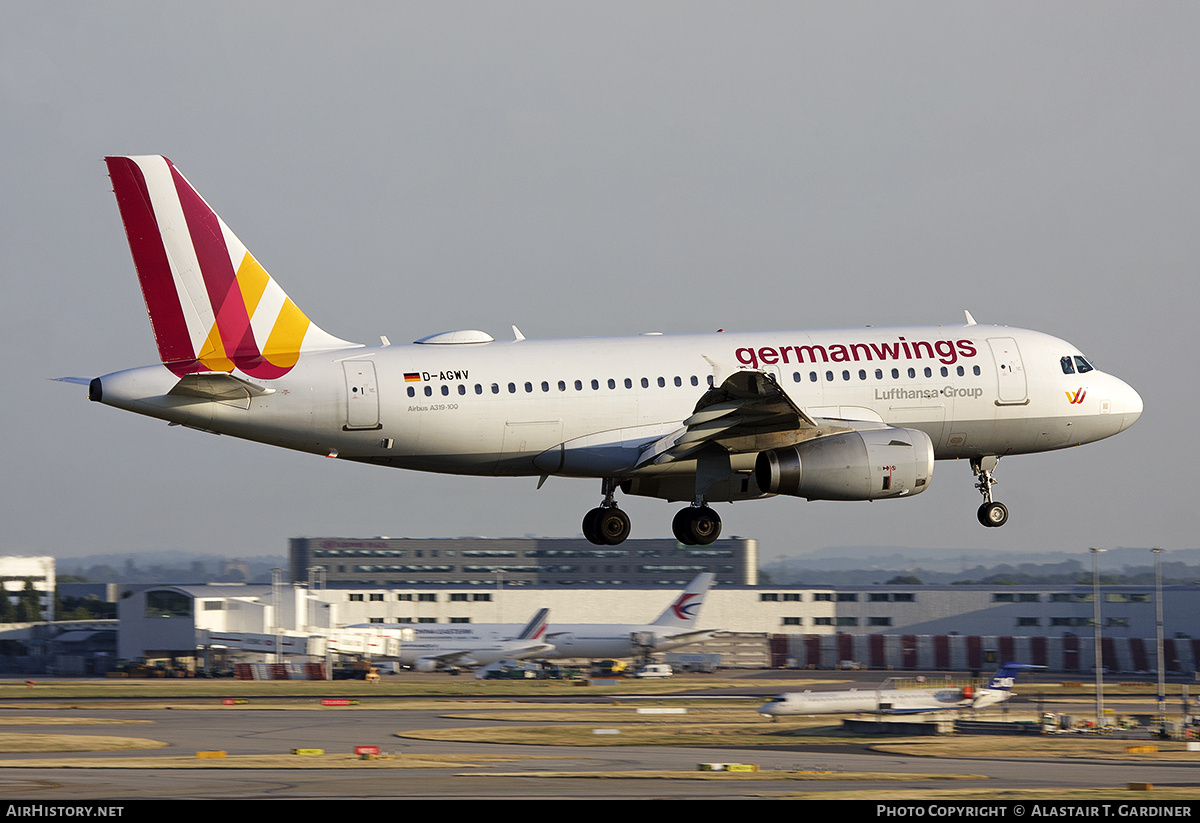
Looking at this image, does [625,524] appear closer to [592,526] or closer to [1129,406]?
[592,526]

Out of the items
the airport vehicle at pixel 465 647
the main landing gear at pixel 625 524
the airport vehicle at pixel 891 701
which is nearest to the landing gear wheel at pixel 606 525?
the main landing gear at pixel 625 524

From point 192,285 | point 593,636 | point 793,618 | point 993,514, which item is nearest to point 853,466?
point 993,514

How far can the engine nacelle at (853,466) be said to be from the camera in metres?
41.2

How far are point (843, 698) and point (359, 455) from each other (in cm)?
4286

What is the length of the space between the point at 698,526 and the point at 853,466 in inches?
197

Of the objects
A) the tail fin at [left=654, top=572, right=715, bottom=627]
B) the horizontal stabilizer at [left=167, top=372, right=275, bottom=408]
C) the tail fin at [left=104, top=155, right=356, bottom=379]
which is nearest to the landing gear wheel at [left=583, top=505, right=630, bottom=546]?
the tail fin at [left=104, top=155, right=356, bottom=379]

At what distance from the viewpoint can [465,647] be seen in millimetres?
113188

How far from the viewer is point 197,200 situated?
4138 cm

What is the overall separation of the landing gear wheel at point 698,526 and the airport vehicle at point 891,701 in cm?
3121

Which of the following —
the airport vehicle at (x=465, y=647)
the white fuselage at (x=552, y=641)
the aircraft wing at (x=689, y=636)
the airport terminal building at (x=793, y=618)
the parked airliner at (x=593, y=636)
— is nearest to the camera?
the airport vehicle at (x=465, y=647)

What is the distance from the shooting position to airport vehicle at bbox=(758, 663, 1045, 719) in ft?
237

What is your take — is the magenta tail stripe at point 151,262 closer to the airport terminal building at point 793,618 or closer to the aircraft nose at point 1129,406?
the aircraft nose at point 1129,406

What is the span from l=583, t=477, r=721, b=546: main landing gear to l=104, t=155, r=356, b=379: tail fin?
1006cm

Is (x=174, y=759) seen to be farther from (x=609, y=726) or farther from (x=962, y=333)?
(x=962, y=333)
